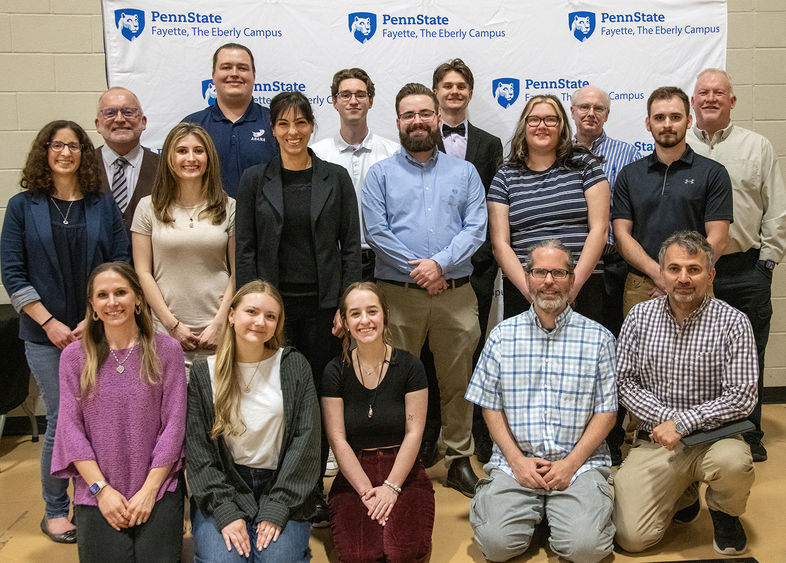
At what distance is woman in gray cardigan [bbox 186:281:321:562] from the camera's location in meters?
2.49

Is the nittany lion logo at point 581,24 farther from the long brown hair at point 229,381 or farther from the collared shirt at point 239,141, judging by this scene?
the long brown hair at point 229,381

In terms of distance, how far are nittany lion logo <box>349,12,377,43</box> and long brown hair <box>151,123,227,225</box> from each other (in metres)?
1.52

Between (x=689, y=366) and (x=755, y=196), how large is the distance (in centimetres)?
139

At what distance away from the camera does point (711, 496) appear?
2.80 meters

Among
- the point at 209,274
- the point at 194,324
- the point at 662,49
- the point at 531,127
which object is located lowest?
Answer: the point at 194,324

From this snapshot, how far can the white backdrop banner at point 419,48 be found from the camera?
4066 mm

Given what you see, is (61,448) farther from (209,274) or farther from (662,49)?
(662,49)

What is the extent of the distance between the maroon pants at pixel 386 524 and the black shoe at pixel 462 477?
54cm

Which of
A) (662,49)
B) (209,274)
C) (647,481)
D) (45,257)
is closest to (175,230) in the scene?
(209,274)

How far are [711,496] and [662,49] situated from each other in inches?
105

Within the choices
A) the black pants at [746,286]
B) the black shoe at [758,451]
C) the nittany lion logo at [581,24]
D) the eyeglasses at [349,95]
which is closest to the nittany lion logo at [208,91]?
the eyeglasses at [349,95]

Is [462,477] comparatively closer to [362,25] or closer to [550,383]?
[550,383]

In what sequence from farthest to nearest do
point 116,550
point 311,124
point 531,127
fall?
point 531,127 → point 311,124 → point 116,550

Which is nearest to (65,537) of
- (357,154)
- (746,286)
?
(357,154)
